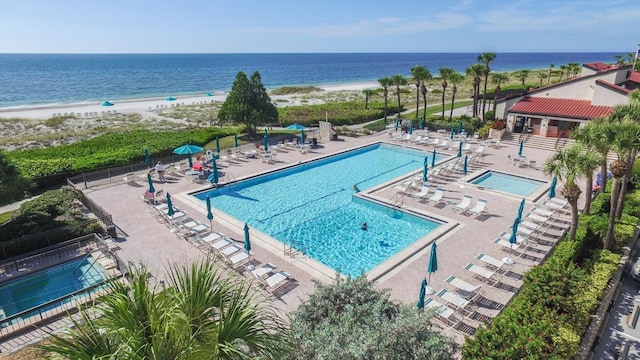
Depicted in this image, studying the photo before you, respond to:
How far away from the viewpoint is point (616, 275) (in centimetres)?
1240

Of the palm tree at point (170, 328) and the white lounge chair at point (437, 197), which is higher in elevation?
the palm tree at point (170, 328)

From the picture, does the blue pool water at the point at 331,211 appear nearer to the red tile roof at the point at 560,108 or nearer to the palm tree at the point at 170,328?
the palm tree at the point at 170,328

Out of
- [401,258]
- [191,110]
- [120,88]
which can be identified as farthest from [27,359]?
[120,88]

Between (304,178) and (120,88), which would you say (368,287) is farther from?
(120,88)

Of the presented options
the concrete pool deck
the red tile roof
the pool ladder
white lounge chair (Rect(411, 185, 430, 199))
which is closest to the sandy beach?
the concrete pool deck

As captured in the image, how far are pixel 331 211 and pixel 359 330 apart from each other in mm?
13085

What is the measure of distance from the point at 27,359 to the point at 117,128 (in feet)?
131

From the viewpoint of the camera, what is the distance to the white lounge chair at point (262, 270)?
503 inches

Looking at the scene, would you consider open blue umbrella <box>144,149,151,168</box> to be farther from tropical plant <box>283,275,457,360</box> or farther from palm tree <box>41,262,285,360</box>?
palm tree <box>41,262,285,360</box>

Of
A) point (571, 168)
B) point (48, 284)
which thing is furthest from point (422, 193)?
point (48, 284)

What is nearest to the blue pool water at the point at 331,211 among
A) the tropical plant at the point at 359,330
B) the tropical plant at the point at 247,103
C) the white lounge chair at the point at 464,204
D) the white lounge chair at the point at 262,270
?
the white lounge chair at the point at 464,204

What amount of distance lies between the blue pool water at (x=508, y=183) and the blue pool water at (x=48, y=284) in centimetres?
2046

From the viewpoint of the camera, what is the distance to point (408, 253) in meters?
14.7

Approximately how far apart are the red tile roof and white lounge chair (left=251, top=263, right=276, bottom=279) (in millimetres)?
27948
